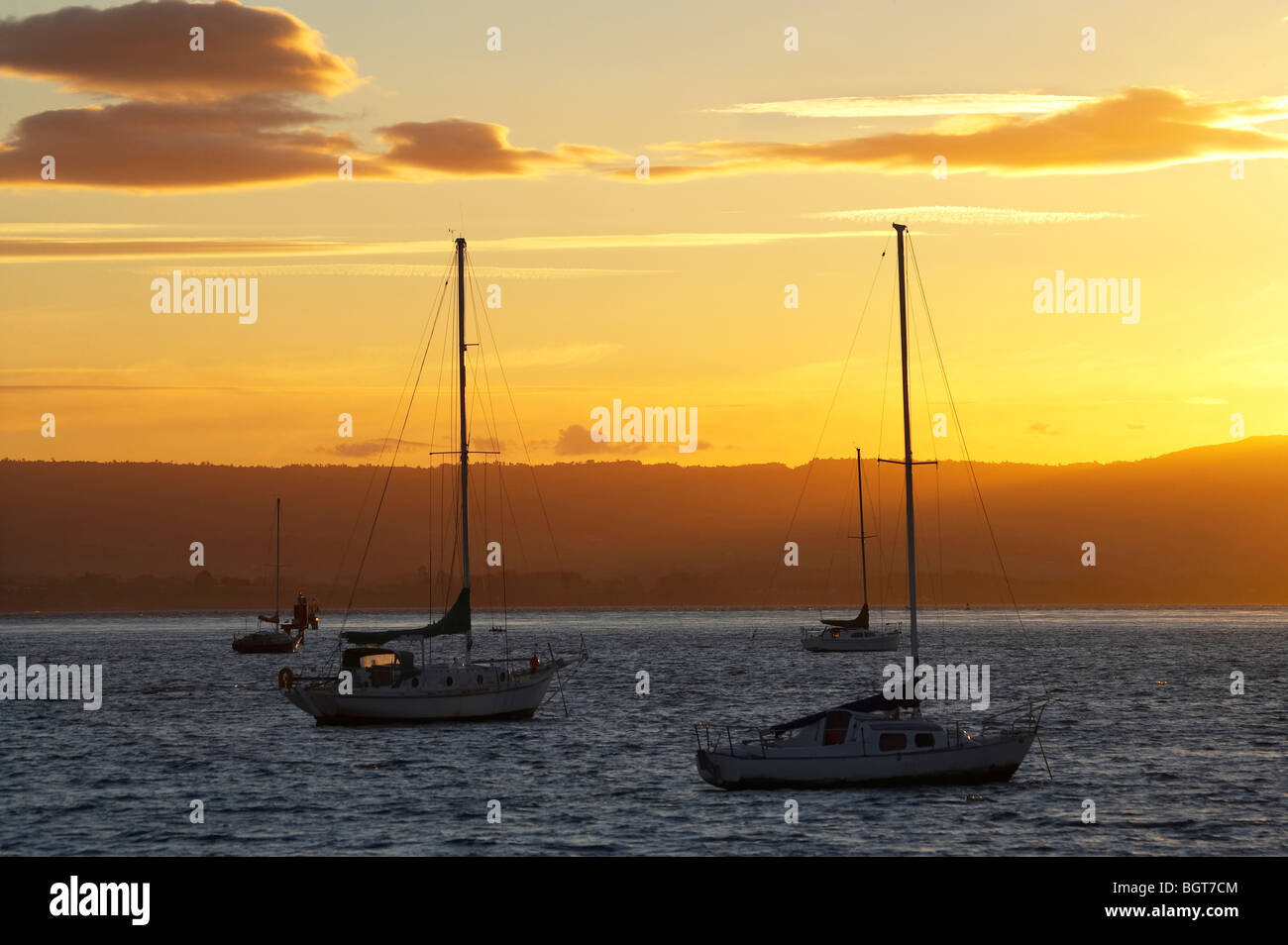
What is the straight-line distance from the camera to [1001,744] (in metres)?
50.1

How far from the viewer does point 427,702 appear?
69812 millimetres

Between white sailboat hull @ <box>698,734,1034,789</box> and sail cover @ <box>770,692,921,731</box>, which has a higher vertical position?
sail cover @ <box>770,692,921,731</box>

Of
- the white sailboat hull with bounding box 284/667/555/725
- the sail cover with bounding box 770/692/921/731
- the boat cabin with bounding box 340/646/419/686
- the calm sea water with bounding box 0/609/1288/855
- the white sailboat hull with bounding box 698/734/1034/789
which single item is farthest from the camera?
the boat cabin with bounding box 340/646/419/686

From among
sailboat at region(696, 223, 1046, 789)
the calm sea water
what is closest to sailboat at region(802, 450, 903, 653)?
the calm sea water

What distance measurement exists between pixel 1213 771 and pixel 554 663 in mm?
34284

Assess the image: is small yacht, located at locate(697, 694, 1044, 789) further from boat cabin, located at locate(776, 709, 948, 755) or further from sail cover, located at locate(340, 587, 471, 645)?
sail cover, located at locate(340, 587, 471, 645)

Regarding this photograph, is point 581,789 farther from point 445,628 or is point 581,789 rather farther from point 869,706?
point 445,628

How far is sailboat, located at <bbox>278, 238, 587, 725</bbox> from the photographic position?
229 feet

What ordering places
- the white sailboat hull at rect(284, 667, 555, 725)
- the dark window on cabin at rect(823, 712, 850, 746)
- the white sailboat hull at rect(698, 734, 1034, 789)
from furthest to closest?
the white sailboat hull at rect(284, 667, 555, 725)
the dark window on cabin at rect(823, 712, 850, 746)
the white sailboat hull at rect(698, 734, 1034, 789)

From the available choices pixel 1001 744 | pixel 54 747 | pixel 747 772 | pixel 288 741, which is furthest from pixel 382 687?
pixel 1001 744

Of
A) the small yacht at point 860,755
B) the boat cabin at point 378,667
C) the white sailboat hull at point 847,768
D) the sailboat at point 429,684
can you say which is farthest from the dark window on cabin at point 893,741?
the boat cabin at point 378,667

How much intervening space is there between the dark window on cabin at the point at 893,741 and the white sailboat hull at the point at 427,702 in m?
27.3
